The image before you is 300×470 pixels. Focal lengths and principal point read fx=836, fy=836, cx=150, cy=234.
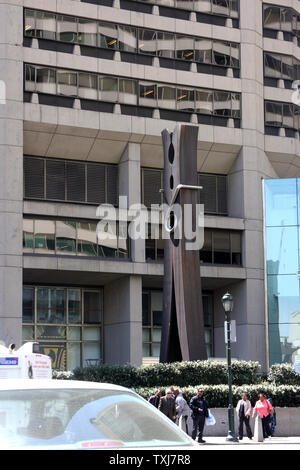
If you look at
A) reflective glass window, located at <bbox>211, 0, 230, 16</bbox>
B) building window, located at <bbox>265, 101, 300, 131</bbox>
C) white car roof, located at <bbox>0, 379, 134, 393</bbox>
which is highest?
reflective glass window, located at <bbox>211, 0, 230, 16</bbox>

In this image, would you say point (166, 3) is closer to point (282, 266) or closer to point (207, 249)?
point (207, 249)

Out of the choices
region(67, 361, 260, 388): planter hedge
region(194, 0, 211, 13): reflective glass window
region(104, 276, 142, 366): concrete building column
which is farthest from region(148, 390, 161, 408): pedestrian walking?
region(194, 0, 211, 13): reflective glass window

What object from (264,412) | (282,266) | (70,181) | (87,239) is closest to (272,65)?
(282,266)

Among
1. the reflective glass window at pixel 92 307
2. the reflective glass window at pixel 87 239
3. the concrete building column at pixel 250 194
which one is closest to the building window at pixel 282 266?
the concrete building column at pixel 250 194

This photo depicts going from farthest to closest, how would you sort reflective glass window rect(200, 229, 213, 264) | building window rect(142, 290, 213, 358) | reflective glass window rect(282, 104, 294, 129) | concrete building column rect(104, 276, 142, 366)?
reflective glass window rect(282, 104, 294, 129)
building window rect(142, 290, 213, 358)
reflective glass window rect(200, 229, 213, 264)
concrete building column rect(104, 276, 142, 366)

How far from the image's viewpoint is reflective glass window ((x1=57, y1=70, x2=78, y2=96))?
1686 inches

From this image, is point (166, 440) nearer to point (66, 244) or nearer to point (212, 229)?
point (66, 244)

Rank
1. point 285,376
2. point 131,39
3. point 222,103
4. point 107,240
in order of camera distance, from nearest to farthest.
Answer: point 285,376, point 107,240, point 131,39, point 222,103

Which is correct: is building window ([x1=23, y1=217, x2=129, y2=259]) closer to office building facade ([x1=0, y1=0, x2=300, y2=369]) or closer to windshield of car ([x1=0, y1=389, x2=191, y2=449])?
office building facade ([x1=0, y1=0, x2=300, y2=369])

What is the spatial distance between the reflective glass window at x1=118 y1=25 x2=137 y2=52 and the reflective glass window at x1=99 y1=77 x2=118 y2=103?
1.93 meters

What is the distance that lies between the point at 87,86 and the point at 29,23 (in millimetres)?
4290

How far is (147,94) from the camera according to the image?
45.0 m

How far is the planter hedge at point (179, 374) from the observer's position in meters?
28.3

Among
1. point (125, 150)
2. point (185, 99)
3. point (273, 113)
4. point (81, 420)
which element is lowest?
point (81, 420)
